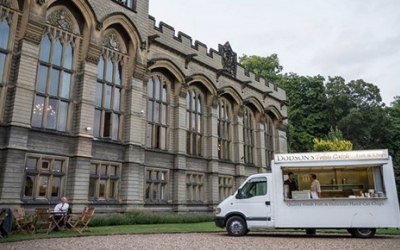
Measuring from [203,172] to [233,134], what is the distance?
522 centimetres

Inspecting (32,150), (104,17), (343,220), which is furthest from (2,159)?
(343,220)

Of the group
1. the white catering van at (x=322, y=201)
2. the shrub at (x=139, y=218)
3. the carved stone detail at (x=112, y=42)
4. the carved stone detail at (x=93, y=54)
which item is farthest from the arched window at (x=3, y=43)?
the white catering van at (x=322, y=201)

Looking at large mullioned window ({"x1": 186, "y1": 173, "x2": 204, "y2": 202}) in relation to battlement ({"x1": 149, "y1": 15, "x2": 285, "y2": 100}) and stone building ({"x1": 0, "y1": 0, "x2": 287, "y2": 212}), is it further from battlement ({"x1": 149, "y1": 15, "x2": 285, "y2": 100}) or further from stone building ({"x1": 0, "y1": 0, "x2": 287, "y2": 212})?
battlement ({"x1": 149, "y1": 15, "x2": 285, "y2": 100})

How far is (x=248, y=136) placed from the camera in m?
30.6

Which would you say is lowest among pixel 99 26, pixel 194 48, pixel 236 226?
pixel 236 226

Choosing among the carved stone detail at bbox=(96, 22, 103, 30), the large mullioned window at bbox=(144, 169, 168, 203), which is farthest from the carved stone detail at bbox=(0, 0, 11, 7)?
the large mullioned window at bbox=(144, 169, 168, 203)

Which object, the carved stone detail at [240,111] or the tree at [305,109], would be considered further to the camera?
the tree at [305,109]

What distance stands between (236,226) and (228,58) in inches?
717

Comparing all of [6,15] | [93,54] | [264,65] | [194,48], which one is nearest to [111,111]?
[93,54]

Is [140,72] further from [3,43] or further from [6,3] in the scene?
[6,3]

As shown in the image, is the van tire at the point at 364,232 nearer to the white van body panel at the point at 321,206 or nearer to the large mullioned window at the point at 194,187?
the white van body panel at the point at 321,206

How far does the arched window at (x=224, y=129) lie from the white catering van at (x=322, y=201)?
42.7 ft

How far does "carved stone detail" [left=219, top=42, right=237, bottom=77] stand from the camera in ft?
93.3

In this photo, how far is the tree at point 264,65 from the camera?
160 ft
